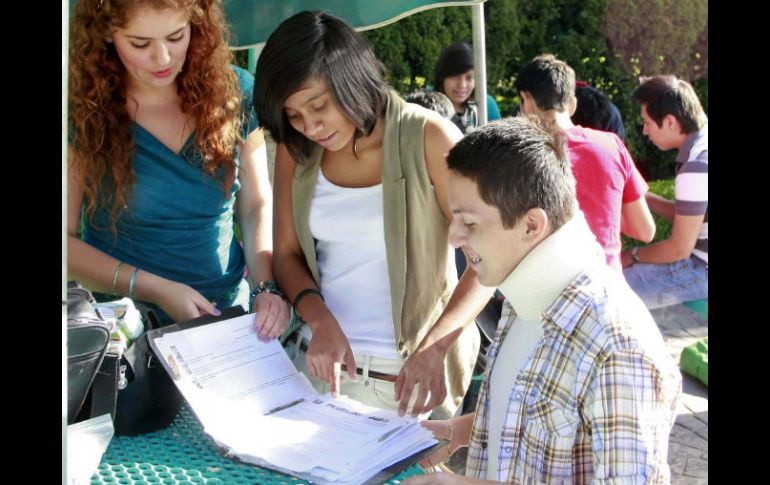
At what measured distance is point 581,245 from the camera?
1.49 metres

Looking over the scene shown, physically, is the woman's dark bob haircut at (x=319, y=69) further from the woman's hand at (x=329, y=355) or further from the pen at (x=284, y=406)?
the pen at (x=284, y=406)

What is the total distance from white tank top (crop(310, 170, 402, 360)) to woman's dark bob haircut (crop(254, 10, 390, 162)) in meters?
0.16

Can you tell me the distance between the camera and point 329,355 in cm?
186

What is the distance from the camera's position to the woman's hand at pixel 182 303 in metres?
1.87

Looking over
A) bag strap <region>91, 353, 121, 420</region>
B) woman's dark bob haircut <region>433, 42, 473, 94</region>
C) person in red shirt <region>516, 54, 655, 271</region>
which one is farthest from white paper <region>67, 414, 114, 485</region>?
woman's dark bob haircut <region>433, 42, 473, 94</region>

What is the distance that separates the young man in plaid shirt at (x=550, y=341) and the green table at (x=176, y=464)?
0.86 feet

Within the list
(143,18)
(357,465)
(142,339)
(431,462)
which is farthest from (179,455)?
(143,18)

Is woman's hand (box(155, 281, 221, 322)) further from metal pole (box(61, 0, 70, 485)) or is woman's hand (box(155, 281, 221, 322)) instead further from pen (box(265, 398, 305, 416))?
metal pole (box(61, 0, 70, 485))

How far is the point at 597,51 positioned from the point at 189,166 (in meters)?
6.68

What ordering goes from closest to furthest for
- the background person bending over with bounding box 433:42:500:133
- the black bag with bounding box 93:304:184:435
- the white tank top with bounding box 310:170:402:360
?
the black bag with bounding box 93:304:184:435
the white tank top with bounding box 310:170:402:360
the background person bending over with bounding box 433:42:500:133

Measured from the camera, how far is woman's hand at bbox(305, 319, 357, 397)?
1.84 meters

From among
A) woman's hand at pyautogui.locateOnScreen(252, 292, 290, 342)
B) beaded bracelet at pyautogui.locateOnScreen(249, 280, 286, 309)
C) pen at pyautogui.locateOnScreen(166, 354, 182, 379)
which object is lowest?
pen at pyautogui.locateOnScreen(166, 354, 182, 379)
